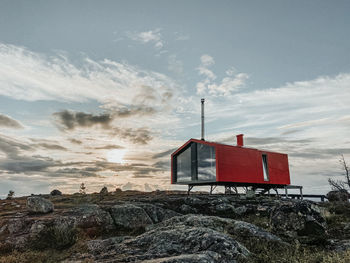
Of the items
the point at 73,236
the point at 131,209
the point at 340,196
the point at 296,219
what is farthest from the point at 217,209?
the point at 340,196

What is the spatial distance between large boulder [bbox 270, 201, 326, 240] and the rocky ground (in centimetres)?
3

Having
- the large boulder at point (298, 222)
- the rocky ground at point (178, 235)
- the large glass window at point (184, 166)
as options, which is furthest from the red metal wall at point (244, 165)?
the large boulder at point (298, 222)

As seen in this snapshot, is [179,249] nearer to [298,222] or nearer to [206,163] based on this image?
[298,222]

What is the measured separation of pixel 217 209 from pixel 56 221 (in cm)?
922

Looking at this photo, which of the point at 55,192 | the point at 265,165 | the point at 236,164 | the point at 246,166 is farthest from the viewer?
the point at 55,192

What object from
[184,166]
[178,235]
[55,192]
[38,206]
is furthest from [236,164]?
[55,192]

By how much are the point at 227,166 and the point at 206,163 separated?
2220 mm

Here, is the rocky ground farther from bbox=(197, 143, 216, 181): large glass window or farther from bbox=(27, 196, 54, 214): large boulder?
bbox=(197, 143, 216, 181): large glass window

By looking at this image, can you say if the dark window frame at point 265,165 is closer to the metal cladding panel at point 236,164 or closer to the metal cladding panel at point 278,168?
the metal cladding panel at point 278,168

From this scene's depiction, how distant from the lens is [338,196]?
27594 millimetres

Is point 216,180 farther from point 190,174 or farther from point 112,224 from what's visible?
point 112,224

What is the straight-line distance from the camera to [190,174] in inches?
1067

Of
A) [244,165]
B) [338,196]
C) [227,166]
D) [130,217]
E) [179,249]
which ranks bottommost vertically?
[338,196]

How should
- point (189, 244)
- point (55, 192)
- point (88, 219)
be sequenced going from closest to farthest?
point (189, 244), point (88, 219), point (55, 192)
